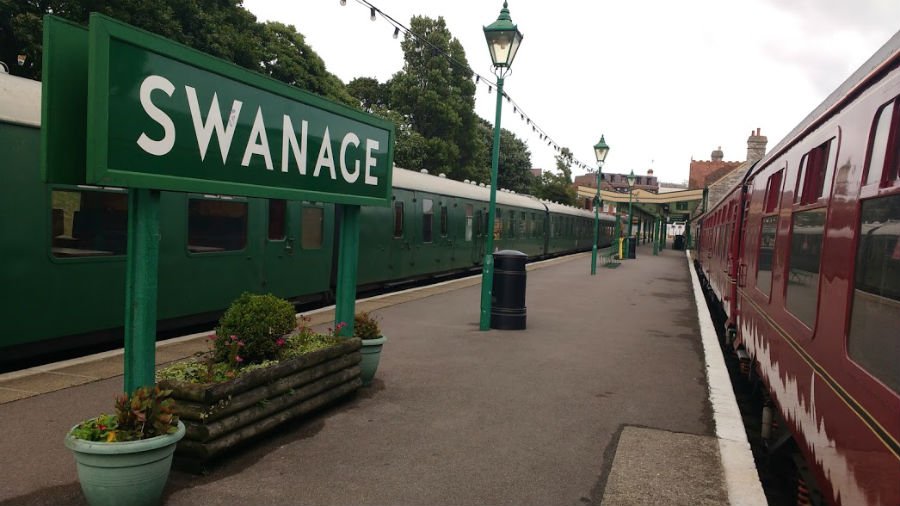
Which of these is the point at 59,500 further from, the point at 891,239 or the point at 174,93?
the point at 891,239

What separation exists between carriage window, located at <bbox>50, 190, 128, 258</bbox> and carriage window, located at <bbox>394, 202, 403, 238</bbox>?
7815mm

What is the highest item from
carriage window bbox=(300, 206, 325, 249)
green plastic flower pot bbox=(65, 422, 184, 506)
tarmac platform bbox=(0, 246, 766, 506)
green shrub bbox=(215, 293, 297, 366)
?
carriage window bbox=(300, 206, 325, 249)

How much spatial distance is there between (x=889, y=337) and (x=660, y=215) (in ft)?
186

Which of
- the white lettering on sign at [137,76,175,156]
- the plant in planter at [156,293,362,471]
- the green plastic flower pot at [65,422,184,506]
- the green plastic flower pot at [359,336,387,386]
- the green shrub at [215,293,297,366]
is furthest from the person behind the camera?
the green plastic flower pot at [359,336,387,386]

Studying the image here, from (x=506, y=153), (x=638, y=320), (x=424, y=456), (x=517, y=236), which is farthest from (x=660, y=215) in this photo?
(x=424, y=456)

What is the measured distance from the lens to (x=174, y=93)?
4012mm

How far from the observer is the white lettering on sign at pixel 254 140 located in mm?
3908

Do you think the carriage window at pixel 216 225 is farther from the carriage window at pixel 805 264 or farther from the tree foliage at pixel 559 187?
the tree foliage at pixel 559 187

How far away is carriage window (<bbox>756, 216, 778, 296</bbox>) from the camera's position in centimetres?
593

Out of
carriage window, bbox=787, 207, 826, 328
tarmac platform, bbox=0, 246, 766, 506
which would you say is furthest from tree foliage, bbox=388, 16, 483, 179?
carriage window, bbox=787, 207, 826, 328

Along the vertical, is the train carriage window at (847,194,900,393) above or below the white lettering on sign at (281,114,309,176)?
Answer: below

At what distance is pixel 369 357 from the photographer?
6.54 m

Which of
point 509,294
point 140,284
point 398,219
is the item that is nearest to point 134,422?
point 140,284

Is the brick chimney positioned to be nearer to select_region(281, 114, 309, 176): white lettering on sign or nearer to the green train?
the green train
